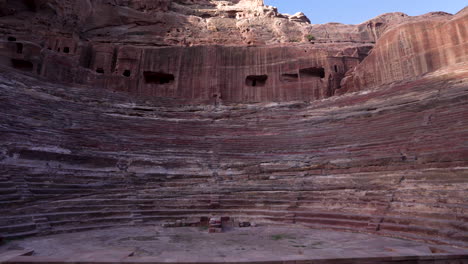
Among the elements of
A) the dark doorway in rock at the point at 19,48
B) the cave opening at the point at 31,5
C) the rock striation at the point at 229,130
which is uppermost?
the cave opening at the point at 31,5

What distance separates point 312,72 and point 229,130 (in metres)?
10.0

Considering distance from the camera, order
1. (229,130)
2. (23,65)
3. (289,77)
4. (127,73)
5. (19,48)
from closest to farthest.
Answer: (229,130) → (19,48) → (23,65) → (289,77) → (127,73)

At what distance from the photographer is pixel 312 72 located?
2473 centimetres

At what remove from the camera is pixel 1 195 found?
10.5 meters

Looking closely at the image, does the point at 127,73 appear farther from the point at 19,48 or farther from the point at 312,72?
the point at 312,72

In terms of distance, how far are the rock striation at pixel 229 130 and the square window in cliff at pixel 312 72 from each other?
0.52 feet

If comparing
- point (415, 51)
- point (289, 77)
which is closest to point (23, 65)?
point (289, 77)

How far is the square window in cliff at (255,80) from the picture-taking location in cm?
2509

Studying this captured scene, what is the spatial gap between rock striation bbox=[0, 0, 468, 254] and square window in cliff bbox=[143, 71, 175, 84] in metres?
0.12

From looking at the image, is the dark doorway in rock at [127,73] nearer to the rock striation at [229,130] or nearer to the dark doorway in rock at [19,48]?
the rock striation at [229,130]

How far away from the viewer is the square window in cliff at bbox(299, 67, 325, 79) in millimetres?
24328

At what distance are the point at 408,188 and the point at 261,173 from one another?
629 cm

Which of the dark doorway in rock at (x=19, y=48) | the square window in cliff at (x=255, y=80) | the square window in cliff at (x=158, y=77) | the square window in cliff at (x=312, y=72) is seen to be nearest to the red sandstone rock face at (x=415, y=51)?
the square window in cliff at (x=312, y=72)

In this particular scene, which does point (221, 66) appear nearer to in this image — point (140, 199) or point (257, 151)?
point (257, 151)
